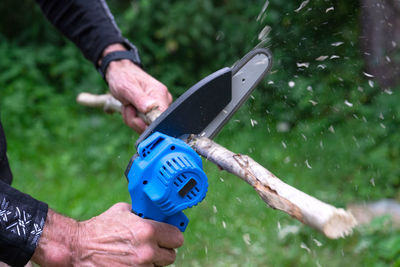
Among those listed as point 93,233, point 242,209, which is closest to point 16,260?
point 93,233

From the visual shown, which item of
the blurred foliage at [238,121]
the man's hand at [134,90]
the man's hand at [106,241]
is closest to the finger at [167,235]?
the man's hand at [106,241]

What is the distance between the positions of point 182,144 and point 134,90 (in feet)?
2.11

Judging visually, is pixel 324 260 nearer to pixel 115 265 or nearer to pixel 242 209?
pixel 242 209

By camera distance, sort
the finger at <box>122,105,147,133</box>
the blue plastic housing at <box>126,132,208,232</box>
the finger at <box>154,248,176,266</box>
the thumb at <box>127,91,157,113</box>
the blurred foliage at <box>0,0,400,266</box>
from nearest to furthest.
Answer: the blue plastic housing at <box>126,132,208,232</box>
the finger at <box>154,248,176,266</box>
the thumb at <box>127,91,157,113</box>
the finger at <box>122,105,147,133</box>
the blurred foliage at <box>0,0,400,266</box>

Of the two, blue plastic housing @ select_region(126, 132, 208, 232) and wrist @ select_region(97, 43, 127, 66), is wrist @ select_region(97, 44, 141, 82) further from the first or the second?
blue plastic housing @ select_region(126, 132, 208, 232)

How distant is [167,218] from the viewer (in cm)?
138

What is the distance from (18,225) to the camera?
1315 millimetres

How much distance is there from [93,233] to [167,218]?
21cm

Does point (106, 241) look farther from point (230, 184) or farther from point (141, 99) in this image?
point (230, 184)

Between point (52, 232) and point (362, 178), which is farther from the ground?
point (52, 232)

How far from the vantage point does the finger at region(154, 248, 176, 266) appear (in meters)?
1.37

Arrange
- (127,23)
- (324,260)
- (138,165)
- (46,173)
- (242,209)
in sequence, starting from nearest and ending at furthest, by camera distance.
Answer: (138,165), (324,260), (242,209), (46,173), (127,23)

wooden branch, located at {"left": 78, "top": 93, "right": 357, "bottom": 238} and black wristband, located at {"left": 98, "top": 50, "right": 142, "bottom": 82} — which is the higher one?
wooden branch, located at {"left": 78, "top": 93, "right": 357, "bottom": 238}


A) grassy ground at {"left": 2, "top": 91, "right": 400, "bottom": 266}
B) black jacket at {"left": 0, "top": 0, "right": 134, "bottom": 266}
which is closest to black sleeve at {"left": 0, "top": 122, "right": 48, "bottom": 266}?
black jacket at {"left": 0, "top": 0, "right": 134, "bottom": 266}
